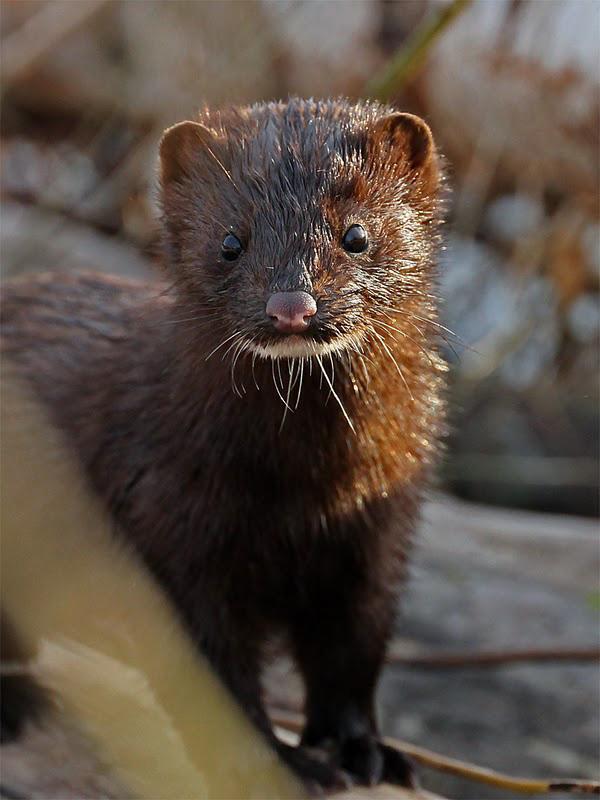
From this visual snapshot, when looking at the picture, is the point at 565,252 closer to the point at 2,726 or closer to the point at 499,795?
the point at 499,795

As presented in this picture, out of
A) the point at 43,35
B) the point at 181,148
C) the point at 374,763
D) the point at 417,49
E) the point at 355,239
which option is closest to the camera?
the point at 355,239

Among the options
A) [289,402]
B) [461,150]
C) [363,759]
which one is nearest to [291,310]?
[289,402]

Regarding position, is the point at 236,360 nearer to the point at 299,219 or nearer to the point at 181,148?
Answer: the point at 299,219

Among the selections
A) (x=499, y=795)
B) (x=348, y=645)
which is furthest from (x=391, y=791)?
(x=499, y=795)

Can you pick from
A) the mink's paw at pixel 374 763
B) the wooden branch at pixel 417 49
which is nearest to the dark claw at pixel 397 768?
the mink's paw at pixel 374 763

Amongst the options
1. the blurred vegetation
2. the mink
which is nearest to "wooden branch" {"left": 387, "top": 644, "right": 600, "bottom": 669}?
the mink

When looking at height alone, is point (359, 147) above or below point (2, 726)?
above

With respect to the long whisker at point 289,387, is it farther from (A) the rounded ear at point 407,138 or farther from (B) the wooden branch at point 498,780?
(B) the wooden branch at point 498,780
